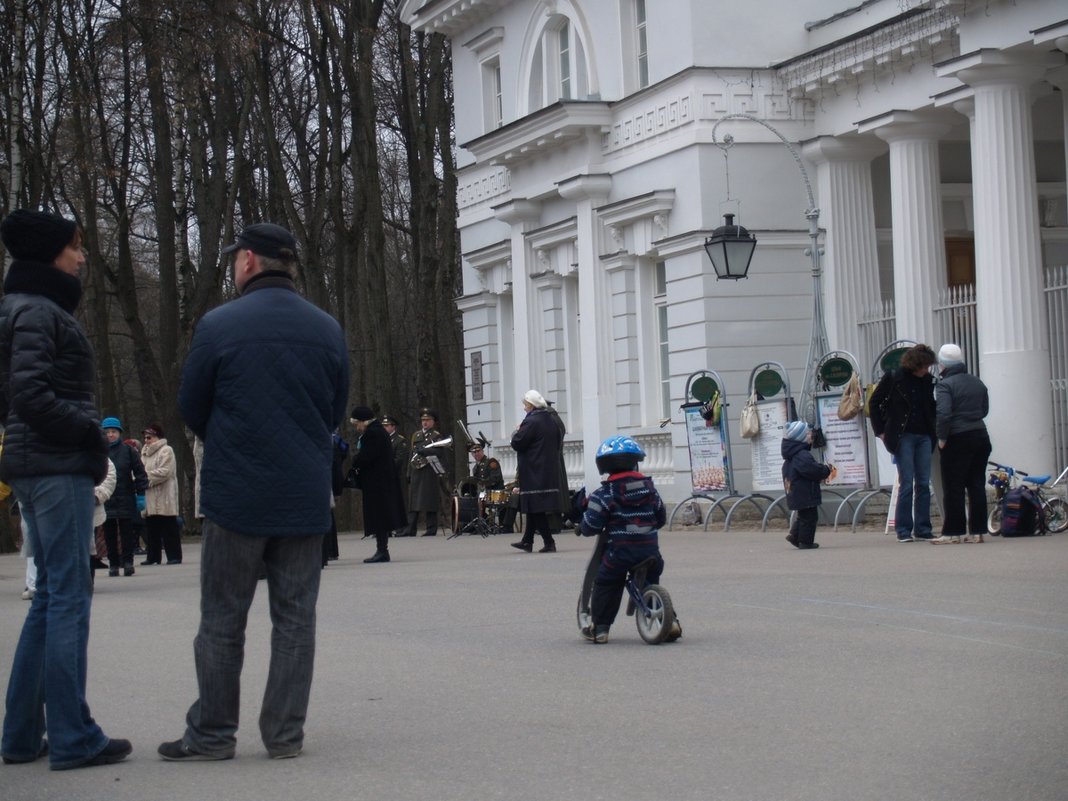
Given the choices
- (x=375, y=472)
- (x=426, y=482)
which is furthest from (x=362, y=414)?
(x=426, y=482)

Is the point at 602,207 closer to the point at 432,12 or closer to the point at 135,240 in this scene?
the point at 432,12

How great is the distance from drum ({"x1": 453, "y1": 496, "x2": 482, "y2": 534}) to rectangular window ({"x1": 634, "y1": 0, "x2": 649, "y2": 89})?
7.02 metres

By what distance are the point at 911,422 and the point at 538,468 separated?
15.6 feet

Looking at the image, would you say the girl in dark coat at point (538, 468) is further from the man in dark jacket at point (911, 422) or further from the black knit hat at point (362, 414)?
the man in dark jacket at point (911, 422)

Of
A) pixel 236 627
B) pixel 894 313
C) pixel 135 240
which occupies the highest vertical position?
pixel 135 240

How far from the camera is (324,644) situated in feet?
36.7

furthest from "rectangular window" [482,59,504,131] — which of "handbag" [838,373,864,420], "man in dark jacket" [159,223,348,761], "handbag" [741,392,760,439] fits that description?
"man in dark jacket" [159,223,348,761]

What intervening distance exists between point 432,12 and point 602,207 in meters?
7.38

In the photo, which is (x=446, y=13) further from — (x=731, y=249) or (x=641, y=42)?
(x=731, y=249)

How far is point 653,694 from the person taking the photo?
8.38 metres

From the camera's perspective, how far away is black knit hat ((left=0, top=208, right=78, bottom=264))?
702 cm

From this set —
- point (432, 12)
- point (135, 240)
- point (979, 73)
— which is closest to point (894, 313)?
point (979, 73)

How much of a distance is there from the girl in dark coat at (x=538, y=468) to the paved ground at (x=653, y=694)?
5.40 metres

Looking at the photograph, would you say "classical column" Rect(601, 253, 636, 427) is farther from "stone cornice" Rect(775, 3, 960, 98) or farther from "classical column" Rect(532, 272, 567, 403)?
"stone cornice" Rect(775, 3, 960, 98)
